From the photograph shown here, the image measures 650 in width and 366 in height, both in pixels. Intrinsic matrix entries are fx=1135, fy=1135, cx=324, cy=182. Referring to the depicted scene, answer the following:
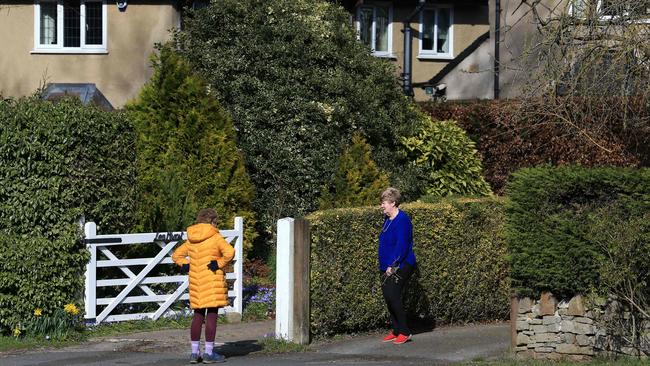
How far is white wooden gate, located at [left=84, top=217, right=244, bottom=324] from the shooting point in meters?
13.2

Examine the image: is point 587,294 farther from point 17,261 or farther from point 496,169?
point 496,169

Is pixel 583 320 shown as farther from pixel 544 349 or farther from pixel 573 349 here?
pixel 544 349

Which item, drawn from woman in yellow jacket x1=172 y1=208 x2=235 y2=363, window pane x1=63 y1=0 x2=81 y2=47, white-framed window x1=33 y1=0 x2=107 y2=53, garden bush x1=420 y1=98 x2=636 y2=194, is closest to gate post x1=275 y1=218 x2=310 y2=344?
woman in yellow jacket x1=172 y1=208 x2=235 y2=363

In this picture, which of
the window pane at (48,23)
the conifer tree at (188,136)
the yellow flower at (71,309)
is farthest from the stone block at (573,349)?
the window pane at (48,23)

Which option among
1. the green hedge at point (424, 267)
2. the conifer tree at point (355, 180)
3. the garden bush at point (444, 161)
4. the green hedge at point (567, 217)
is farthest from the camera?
the garden bush at point (444, 161)

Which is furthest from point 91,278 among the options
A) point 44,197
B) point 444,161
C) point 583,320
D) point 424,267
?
point 444,161

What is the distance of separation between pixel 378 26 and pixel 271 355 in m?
18.6

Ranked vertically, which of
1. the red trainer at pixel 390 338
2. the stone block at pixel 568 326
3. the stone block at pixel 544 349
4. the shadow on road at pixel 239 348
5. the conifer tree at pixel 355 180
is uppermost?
the conifer tree at pixel 355 180

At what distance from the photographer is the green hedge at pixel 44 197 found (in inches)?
494

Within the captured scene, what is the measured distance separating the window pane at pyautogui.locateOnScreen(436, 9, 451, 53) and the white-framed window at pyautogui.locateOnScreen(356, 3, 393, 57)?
1445 mm

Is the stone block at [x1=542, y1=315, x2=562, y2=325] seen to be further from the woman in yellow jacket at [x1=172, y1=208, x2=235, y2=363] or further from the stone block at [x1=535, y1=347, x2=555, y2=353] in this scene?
the woman in yellow jacket at [x1=172, y1=208, x2=235, y2=363]

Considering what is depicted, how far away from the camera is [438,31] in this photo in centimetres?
2998

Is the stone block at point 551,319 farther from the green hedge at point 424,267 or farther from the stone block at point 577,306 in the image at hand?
the green hedge at point 424,267

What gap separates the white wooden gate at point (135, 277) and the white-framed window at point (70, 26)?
43.6 ft
